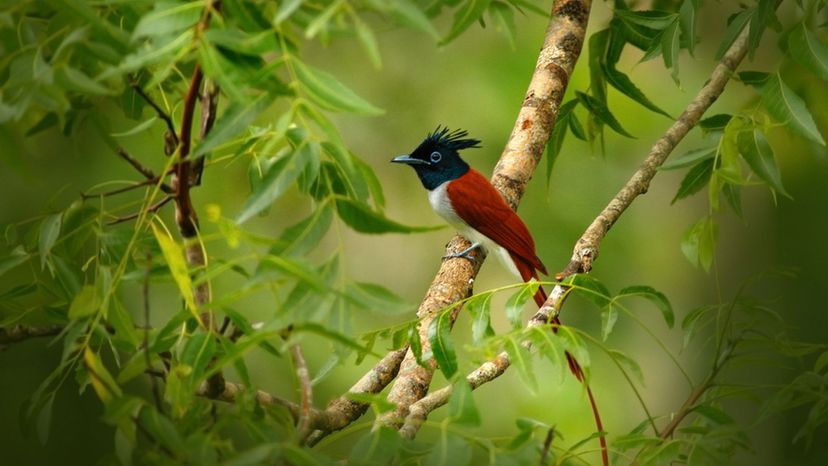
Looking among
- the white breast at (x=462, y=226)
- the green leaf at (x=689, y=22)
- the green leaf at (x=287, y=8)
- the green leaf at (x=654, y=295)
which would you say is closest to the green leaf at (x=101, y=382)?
the green leaf at (x=287, y=8)

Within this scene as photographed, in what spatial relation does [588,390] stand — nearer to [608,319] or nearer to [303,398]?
[608,319]

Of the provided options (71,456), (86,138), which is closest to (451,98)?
(86,138)

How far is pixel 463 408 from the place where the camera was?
1669 mm

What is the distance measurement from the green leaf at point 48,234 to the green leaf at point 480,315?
833 millimetres

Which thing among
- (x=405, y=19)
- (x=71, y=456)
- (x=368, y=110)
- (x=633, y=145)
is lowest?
(x=71, y=456)

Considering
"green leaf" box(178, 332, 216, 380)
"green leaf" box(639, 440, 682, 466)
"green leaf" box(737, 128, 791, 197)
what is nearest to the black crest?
"green leaf" box(737, 128, 791, 197)

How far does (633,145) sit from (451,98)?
118cm

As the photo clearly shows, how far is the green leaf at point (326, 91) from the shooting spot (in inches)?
61.0

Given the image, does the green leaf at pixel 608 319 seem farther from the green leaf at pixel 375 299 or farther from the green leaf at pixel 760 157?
the green leaf at pixel 375 299

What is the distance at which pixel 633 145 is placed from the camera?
6559mm

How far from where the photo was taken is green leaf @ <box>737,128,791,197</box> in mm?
2273

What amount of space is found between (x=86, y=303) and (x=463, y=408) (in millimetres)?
617

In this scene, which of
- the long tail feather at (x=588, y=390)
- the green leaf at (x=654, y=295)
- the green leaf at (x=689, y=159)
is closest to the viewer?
the long tail feather at (x=588, y=390)

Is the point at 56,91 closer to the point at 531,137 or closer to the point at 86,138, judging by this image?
the point at 531,137
